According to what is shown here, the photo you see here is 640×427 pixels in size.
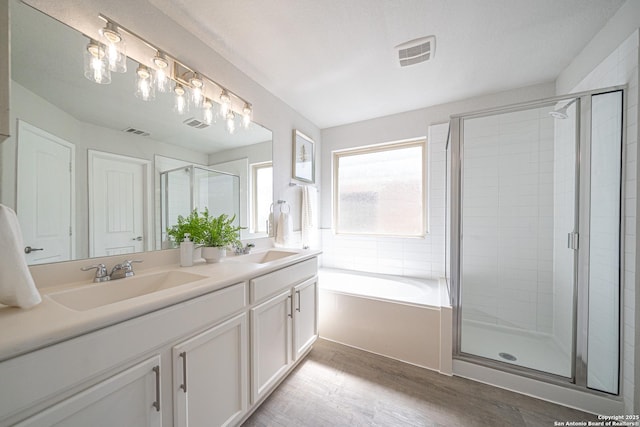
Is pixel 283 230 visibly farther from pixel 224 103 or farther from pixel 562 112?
pixel 562 112

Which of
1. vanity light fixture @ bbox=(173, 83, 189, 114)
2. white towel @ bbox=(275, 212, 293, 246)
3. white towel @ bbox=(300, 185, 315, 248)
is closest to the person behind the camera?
vanity light fixture @ bbox=(173, 83, 189, 114)

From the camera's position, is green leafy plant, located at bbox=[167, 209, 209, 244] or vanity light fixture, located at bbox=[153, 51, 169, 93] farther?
green leafy plant, located at bbox=[167, 209, 209, 244]

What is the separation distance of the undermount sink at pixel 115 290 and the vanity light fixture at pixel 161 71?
111 centimetres

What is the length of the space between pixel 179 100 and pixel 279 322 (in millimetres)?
1600

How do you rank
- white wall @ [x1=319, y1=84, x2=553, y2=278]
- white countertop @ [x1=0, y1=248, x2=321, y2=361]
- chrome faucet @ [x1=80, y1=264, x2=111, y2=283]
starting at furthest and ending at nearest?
white wall @ [x1=319, y1=84, x2=553, y2=278]
chrome faucet @ [x1=80, y1=264, x2=111, y2=283]
white countertop @ [x1=0, y1=248, x2=321, y2=361]

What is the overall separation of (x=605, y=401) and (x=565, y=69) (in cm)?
244

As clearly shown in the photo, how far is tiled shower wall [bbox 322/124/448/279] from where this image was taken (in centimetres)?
254

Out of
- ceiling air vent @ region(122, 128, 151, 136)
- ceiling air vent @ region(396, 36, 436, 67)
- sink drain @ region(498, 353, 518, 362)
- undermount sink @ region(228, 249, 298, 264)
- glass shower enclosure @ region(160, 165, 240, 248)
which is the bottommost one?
sink drain @ region(498, 353, 518, 362)

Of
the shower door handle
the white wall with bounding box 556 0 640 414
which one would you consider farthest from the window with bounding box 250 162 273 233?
the white wall with bounding box 556 0 640 414

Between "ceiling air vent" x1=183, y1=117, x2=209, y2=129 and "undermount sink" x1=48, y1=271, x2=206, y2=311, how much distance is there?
3.24 feet

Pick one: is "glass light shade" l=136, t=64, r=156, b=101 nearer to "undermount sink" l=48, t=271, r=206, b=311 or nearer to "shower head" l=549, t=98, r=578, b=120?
"undermount sink" l=48, t=271, r=206, b=311

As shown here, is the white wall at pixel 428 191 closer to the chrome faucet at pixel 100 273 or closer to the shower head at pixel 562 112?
the shower head at pixel 562 112

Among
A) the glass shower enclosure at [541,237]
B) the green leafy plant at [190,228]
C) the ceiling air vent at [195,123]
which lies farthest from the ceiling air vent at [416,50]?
the green leafy plant at [190,228]

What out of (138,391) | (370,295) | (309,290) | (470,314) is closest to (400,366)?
(370,295)
